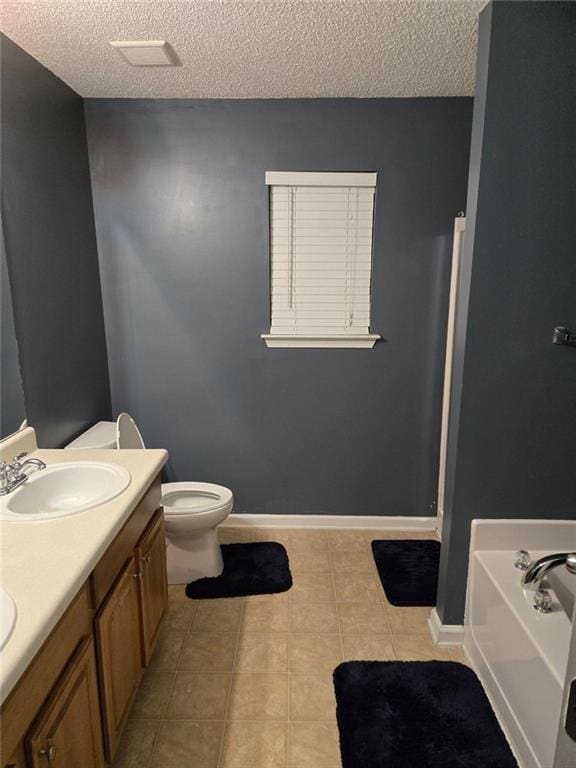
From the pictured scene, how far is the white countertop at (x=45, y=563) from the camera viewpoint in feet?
2.95

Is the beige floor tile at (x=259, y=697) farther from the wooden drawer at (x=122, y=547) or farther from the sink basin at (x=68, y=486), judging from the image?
the sink basin at (x=68, y=486)

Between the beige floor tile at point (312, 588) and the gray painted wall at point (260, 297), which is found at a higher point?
the gray painted wall at point (260, 297)

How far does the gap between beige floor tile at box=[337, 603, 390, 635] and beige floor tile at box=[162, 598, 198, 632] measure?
700mm

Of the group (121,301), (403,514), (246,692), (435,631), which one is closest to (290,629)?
(246,692)

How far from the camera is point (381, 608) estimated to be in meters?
2.25

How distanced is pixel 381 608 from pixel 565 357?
1415 mm

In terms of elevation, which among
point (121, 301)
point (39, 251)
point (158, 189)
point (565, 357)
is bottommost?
point (565, 357)

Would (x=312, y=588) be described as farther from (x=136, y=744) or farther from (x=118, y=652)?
(x=118, y=652)

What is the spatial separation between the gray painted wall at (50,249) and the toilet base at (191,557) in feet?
2.55

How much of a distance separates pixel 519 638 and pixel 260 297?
2.01 metres

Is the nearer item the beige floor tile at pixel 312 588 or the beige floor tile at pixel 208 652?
the beige floor tile at pixel 208 652

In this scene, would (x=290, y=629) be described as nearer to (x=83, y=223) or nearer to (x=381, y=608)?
(x=381, y=608)

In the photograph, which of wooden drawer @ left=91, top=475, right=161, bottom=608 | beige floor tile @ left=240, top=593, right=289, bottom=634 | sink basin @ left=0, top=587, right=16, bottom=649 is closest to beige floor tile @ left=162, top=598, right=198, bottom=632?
beige floor tile @ left=240, top=593, right=289, bottom=634

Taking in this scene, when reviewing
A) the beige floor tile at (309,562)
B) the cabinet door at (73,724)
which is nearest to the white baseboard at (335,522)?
the beige floor tile at (309,562)
